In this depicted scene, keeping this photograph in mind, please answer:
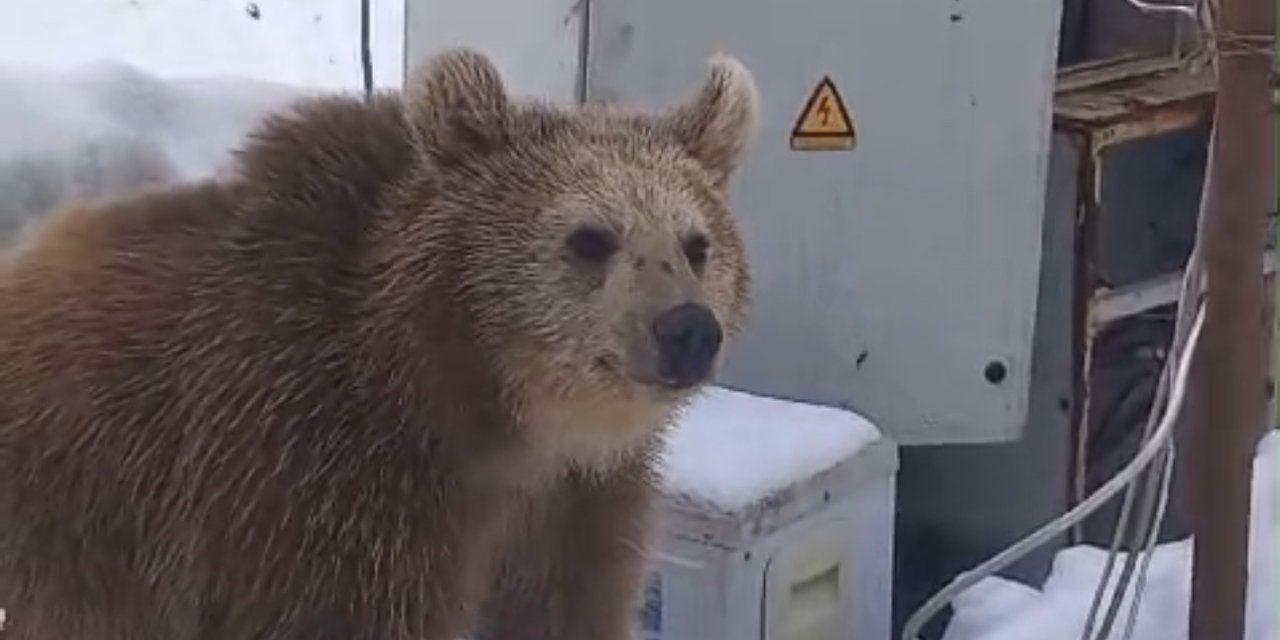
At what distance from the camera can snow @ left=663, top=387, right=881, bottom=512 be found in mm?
2807

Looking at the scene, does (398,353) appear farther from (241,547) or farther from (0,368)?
(0,368)

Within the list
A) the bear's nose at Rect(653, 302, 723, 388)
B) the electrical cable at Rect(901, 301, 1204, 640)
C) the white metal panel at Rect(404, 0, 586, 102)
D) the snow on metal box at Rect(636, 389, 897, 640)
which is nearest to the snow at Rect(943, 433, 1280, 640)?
the snow on metal box at Rect(636, 389, 897, 640)

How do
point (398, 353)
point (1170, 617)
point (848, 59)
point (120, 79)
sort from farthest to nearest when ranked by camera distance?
point (120, 79), point (848, 59), point (1170, 617), point (398, 353)

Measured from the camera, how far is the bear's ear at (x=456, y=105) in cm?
195

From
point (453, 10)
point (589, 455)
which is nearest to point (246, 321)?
point (589, 455)

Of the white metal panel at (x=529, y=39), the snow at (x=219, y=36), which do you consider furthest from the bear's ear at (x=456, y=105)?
the snow at (x=219, y=36)

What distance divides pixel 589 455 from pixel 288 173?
33 centimetres

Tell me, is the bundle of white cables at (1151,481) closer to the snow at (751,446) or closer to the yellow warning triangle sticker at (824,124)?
the snow at (751,446)

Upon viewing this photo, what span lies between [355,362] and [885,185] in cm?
136

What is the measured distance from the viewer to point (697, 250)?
1.94m

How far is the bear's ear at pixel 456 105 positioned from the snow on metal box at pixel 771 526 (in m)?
0.82

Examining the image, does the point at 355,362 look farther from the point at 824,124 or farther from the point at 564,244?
the point at 824,124

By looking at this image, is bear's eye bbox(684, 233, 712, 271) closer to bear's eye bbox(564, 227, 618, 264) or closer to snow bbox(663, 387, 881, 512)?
bear's eye bbox(564, 227, 618, 264)

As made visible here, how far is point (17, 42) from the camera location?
4.43 metres
